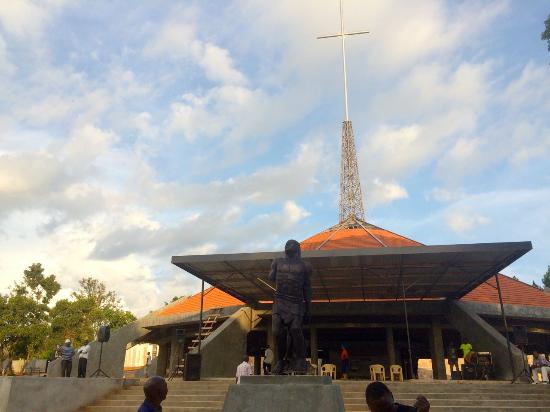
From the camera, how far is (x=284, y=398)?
5.96 meters

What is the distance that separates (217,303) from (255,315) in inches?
115

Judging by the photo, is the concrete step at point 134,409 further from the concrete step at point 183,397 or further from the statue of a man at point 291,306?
the statue of a man at point 291,306

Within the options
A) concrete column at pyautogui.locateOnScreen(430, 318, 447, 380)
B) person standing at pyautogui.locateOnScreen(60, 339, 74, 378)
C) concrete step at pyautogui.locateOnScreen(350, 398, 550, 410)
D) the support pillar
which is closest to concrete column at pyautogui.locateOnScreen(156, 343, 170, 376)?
the support pillar

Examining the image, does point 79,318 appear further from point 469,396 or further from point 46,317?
point 469,396

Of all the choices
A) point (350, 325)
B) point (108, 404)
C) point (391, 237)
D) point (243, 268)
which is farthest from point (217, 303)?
point (108, 404)

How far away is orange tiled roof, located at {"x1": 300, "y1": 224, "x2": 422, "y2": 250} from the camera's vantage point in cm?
2319

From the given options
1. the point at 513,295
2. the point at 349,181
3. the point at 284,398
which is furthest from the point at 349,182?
the point at 284,398

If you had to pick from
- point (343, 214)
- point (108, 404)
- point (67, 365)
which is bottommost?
point (108, 404)

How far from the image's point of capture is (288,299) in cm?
733

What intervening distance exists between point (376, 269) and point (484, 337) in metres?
5.17

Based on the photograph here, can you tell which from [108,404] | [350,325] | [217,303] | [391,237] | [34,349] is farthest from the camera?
[34,349]

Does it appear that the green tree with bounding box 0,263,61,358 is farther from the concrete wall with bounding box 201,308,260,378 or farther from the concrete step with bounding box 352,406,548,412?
the concrete step with bounding box 352,406,548,412

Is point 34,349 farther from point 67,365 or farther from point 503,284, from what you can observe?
point 503,284

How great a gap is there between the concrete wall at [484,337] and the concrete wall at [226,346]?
934 cm
